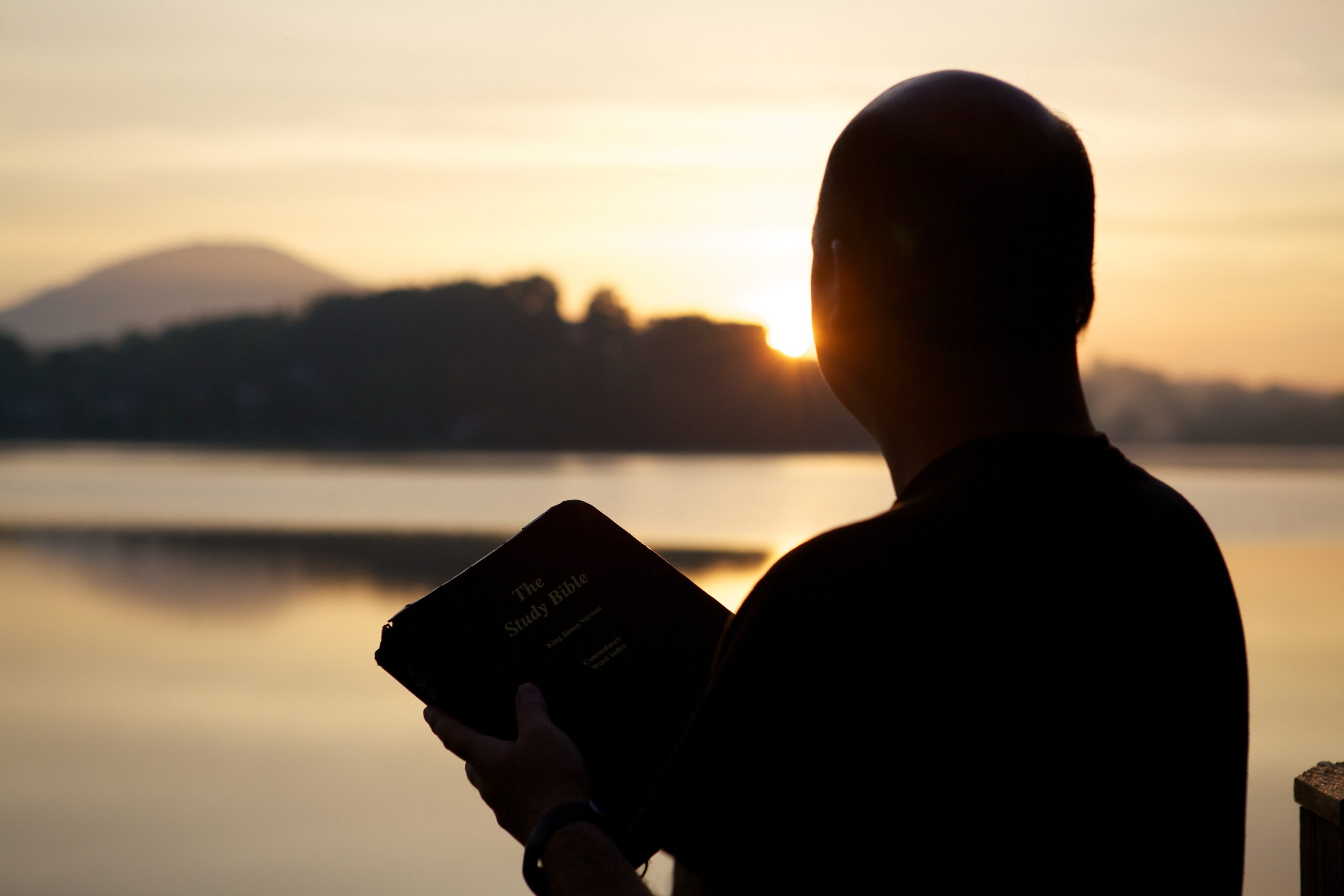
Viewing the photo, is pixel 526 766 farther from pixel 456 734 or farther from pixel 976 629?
pixel 976 629

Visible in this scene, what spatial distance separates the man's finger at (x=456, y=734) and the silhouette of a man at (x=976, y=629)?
234 millimetres

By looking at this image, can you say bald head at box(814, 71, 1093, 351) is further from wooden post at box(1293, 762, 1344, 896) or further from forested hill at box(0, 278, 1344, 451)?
forested hill at box(0, 278, 1344, 451)

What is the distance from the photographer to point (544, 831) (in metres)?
1.19

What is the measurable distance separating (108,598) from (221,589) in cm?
122

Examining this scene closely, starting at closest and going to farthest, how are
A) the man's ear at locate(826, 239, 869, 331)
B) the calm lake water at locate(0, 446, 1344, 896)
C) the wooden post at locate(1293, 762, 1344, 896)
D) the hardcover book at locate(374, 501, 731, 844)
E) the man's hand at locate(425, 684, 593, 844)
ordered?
the man's ear at locate(826, 239, 869, 331), the man's hand at locate(425, 684, 593, 844), the hardcover book at locate(374, 501, 731, 844), the wooden post at locate(1293, 762, 1344, 896), the calm lake water at locate(0, 446, 1344, 896)

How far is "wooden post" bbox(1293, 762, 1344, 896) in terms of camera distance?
74.6 inches

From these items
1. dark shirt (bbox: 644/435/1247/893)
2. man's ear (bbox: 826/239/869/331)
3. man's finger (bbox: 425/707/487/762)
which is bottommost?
dark shirt (bbox: 644/435/1247/893)

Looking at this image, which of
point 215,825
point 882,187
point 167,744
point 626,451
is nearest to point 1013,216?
point 882,187

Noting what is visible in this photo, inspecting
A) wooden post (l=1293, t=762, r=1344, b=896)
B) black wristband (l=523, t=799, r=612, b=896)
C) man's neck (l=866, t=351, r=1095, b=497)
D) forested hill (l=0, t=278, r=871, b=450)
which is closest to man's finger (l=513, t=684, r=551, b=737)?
black wristband (l=523, t=799, r=612, b=896)

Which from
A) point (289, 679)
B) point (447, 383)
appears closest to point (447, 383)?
point (447, 383)

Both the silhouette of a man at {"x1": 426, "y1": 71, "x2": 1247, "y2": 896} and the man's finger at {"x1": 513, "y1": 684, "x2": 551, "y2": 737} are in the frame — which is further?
the man's finger at {"x1": 513, "y1": 684, "x2": 551, "y2": 737}

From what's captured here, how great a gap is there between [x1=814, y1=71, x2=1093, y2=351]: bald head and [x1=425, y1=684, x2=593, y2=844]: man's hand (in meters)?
0.55

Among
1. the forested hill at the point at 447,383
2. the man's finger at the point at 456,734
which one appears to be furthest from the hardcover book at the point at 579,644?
the forested hill at the point at 447,383

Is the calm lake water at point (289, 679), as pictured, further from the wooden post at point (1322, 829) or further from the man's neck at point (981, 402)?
the wooden post at point (1322, 829)
